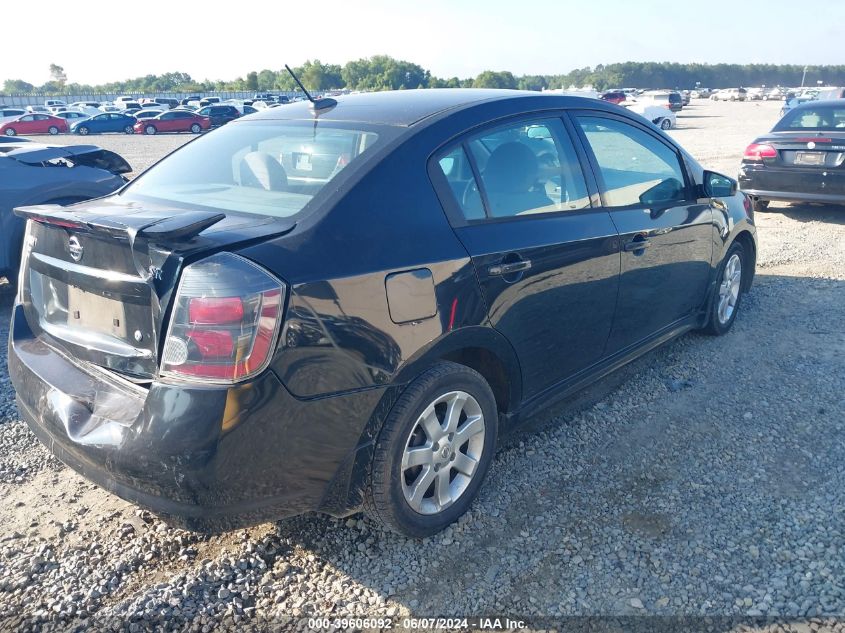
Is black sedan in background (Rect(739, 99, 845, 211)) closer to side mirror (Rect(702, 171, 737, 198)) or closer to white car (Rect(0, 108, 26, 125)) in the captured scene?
side mirror (Rect(702, 171, 737, 198))

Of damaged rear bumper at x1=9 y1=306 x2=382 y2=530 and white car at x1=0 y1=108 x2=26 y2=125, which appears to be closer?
damaged rear bumper at x1=9 y1=306 x2=382 y2=530

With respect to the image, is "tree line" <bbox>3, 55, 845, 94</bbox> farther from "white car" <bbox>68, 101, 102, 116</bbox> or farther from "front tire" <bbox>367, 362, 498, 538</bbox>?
"front tire" <bbox>367, 362, 498, 538</bbox>

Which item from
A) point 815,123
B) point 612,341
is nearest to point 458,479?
point 612,341

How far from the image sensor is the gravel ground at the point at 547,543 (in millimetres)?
2480

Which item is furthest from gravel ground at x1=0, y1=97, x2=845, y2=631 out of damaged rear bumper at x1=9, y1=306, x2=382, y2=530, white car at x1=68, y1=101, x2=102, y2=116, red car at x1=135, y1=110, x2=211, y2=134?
white car at x1=68, y1=101, x2=102, y2=116

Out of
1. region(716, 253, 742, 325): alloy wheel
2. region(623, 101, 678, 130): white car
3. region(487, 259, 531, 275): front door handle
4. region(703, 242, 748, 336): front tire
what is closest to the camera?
region(487, 259, 531, 275): front door handle

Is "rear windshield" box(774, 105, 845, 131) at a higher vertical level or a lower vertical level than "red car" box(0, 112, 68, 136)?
higher

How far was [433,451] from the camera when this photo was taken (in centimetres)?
274

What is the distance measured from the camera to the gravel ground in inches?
97.7

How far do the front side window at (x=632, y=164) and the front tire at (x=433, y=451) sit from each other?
4.55 ft

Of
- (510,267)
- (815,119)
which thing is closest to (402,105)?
(510,267)

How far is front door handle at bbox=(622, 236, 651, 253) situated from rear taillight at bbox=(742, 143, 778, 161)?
627cm

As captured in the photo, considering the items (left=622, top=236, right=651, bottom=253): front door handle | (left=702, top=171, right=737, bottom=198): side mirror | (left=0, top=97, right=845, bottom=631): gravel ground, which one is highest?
(left=702, top=171, right=737, bottom=198): side mirror

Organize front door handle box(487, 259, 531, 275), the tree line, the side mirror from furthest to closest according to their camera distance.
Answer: the tree line → the side mirror → front door handle box(487, 259, 531, 275)
